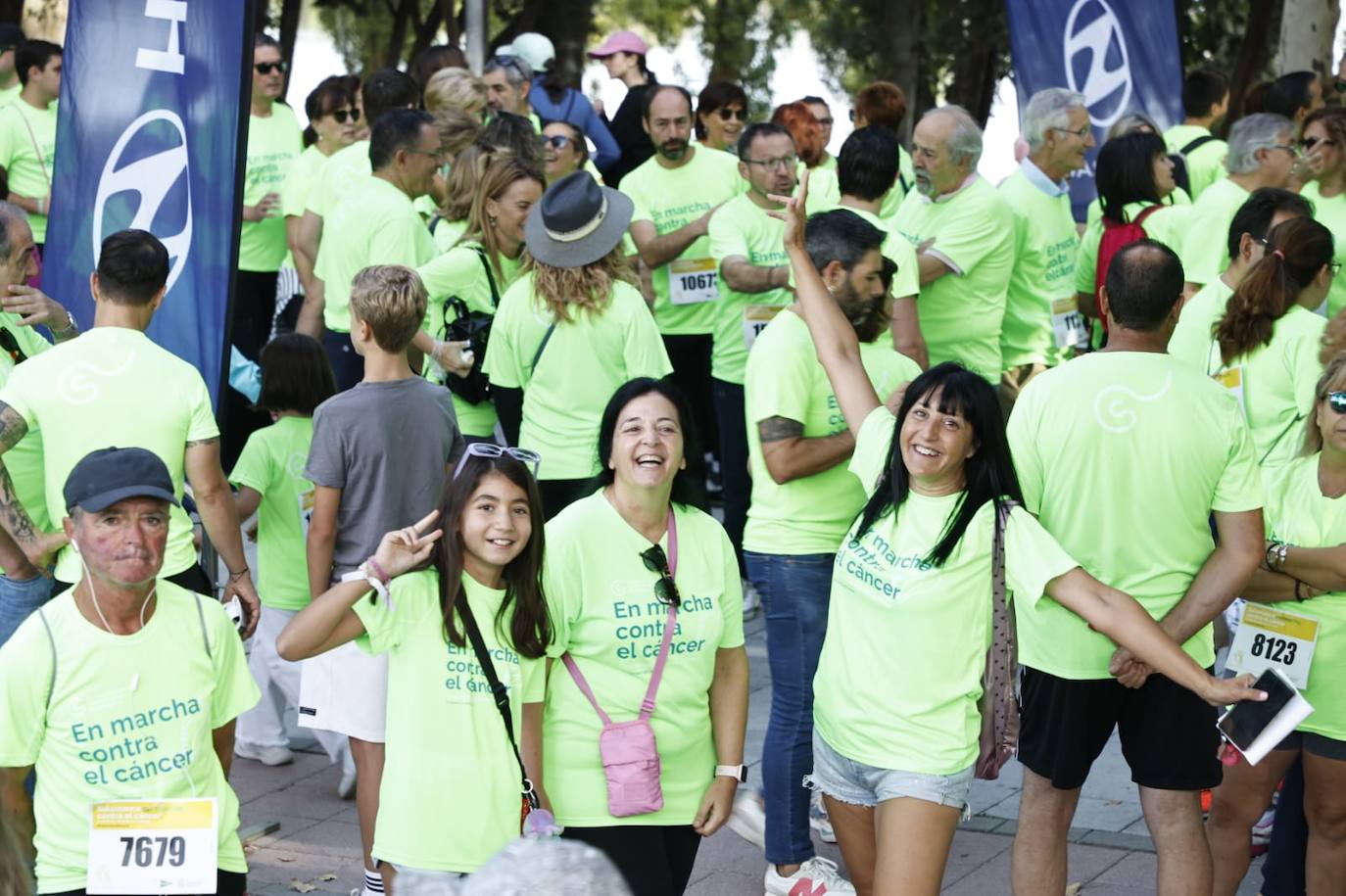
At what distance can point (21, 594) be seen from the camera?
5250mm

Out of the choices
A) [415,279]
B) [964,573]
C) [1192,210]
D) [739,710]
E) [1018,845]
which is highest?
[1192,210]

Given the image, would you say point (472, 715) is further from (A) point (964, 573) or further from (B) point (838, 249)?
(B) point (838, 249)

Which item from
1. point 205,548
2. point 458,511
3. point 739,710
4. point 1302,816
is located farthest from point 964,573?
point 205,548

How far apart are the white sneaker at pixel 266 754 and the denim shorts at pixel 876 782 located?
2.72 m

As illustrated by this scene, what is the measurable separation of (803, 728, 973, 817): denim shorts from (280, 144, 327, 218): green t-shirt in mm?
5303

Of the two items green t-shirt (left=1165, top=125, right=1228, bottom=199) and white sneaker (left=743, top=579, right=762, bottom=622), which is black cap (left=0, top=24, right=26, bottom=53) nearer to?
white sneaker (left=743, top=579, right=762, bottom=622)

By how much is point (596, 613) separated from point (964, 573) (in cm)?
89

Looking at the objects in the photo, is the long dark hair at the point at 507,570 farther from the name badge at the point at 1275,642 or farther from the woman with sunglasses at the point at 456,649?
the name badge at the point at 1275,642

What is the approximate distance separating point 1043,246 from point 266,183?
13.6ft

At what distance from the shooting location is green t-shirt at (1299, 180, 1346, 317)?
7047 mm

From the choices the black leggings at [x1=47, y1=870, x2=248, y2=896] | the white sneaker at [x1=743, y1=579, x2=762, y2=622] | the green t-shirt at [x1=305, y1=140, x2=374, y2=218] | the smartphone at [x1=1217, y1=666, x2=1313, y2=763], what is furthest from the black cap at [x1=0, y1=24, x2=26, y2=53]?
the smartphone at [x1=1217, y1=666, x2=1313, y2=763]

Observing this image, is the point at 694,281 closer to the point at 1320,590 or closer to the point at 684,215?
the point at 684,215

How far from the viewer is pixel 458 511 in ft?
13.6

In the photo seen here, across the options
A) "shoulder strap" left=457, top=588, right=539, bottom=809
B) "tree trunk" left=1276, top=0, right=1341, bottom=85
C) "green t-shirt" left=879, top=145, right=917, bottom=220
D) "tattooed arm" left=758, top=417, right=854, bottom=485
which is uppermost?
"tree trunk" left=1276, top=0, right=1341, bottom=85
